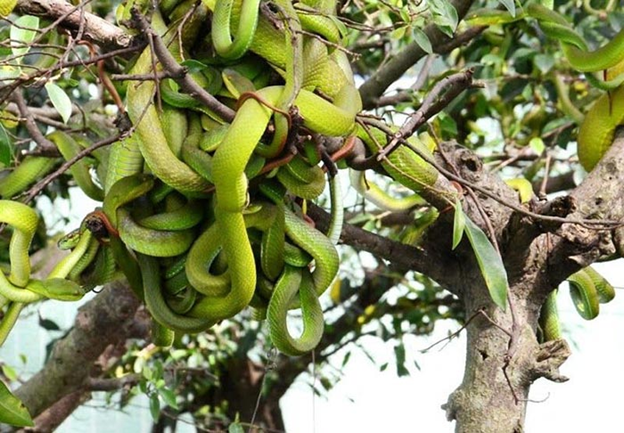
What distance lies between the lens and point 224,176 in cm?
88

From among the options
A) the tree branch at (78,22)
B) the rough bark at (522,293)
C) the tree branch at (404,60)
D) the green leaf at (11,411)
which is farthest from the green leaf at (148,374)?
the tree branch at (78,22)

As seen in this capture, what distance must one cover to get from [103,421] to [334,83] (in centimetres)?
328

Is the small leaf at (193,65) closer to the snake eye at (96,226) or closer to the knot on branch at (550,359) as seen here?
the snake eye at (96,226)

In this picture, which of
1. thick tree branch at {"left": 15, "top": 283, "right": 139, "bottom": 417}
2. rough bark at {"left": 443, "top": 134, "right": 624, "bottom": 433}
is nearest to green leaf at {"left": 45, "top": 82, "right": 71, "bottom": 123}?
rough bark at {"left": 443, "top": 134, "right": 624, "bottom": 433}

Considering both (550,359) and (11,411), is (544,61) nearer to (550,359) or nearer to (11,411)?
(550,359)

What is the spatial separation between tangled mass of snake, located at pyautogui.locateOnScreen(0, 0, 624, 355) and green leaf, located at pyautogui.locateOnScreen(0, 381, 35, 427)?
0.09 metres

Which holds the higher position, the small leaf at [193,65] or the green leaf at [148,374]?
the small leaf at [193,65]

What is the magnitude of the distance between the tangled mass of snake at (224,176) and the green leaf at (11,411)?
92 mm

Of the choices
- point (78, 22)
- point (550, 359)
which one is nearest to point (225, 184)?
point (78, 22)

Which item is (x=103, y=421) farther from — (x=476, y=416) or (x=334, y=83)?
(x=334, y=83)

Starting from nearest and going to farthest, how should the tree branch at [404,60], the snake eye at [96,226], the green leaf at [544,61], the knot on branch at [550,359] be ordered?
1. the snake eye at [96,226]
2. the knot on branch at [550,359]
3. the tree branch at [404,60]
4. the green leaf at [544,61]

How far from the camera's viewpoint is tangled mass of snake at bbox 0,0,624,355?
938 mm

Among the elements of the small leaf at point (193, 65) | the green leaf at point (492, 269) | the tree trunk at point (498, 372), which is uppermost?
the small leaf at point (193, 65)

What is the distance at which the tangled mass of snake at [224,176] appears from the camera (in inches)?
36.9
